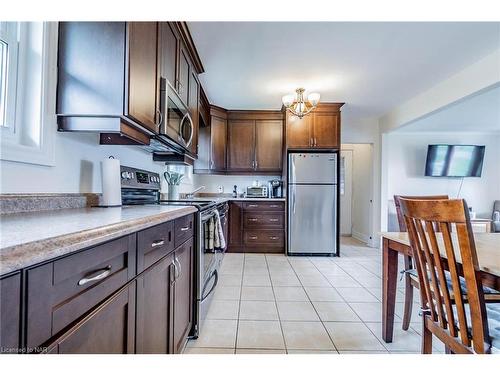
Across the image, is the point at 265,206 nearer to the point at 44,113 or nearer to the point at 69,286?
the point at 44,113

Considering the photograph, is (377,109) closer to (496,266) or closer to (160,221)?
(496,266)

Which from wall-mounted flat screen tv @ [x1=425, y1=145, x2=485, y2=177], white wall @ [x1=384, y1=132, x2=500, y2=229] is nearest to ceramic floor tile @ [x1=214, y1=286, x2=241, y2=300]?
white wall @ [x1=384, y1=132, x2=500, y2=229]

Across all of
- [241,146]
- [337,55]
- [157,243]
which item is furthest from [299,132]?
[157,243]

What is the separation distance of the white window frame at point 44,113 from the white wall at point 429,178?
5224 mm

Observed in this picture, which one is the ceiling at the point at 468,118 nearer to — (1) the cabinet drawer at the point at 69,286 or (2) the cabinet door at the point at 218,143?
(2) the cabinet door at the point at 218,143

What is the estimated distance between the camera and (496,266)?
96cm

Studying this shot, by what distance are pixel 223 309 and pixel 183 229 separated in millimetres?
1003

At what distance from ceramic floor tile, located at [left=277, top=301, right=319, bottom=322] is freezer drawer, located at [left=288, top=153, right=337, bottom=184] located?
7.03 feet

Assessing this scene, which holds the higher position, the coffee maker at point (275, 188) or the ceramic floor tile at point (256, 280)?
the coffee maker at point (275, 188)

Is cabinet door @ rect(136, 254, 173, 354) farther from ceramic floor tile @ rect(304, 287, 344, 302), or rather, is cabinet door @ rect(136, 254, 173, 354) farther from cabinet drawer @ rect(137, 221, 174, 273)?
ceramic floor tile @ rect(304, 287, 344, 302)

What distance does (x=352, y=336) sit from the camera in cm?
179

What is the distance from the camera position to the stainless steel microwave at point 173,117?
1714mm

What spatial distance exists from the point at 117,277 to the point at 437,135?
6.18 meters

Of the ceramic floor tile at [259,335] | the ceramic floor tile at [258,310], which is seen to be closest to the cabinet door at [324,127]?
the ceramic floor tile at [258,310]
